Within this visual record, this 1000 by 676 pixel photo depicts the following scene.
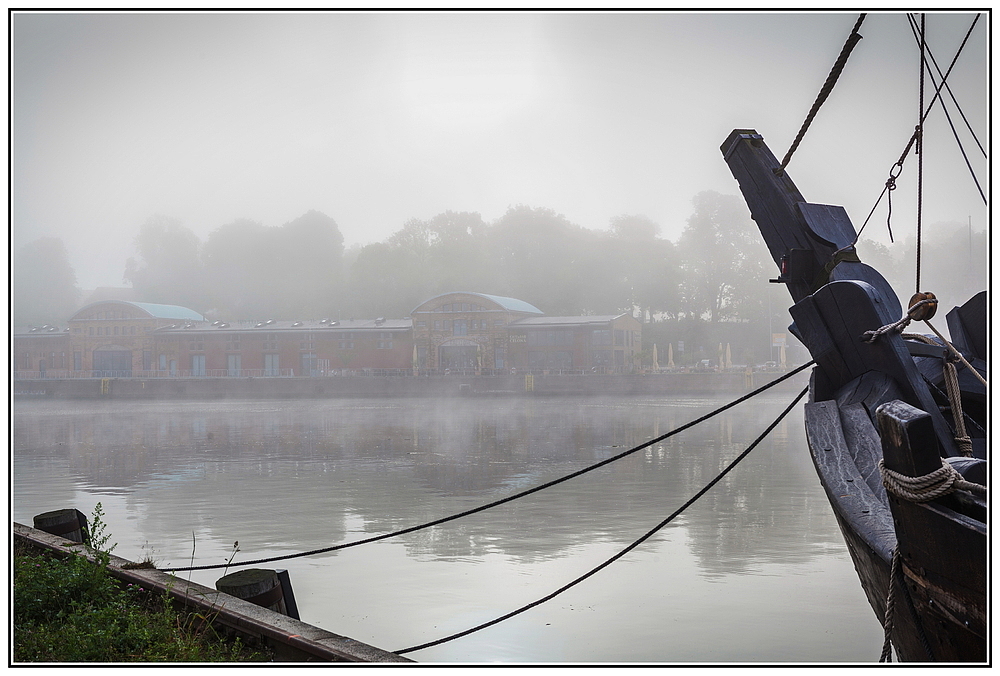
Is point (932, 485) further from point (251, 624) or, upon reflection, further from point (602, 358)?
point (602, 358)

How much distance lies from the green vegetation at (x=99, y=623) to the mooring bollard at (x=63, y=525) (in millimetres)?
1318

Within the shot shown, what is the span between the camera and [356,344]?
52219 mm

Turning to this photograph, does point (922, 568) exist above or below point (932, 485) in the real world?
below

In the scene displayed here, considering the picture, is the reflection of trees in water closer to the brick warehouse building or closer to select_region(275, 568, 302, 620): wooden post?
select_region(275, 568, 302, 620): wooden post

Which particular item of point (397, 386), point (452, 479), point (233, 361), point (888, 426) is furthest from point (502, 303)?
point (888, 426)

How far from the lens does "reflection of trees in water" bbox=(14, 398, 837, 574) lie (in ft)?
28.3

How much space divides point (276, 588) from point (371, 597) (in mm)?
2441

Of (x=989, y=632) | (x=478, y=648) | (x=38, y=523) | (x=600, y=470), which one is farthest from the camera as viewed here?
(x=600, y=470)

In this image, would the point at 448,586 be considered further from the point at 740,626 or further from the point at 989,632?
the point at 989,632

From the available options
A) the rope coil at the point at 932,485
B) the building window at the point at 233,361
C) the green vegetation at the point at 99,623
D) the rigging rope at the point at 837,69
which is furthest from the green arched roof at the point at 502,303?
the rope coil at the point at 932,485

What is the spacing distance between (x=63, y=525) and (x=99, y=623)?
7.87ft

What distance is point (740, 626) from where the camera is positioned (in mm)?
5473

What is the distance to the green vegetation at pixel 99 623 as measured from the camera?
3.08 m

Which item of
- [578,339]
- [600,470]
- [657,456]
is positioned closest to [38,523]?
[600,470]
